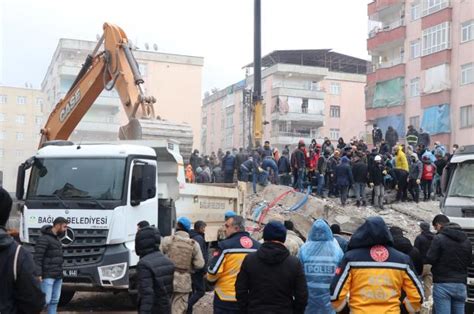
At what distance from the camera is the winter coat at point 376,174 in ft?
60.4

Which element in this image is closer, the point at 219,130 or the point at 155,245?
the point at 155,245

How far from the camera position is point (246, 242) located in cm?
634

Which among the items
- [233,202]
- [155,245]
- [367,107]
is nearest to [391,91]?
[367,107]

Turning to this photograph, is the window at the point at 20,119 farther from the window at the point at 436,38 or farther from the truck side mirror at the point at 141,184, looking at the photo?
the truck side mirror at the point at 141,184

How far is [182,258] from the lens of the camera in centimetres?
767

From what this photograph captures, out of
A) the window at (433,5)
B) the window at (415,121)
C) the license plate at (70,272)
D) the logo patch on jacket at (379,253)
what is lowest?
the license plate at (70,272)

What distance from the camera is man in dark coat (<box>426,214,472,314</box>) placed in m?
7.64

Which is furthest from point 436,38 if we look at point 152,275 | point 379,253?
point 379,253

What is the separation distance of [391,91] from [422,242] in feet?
114

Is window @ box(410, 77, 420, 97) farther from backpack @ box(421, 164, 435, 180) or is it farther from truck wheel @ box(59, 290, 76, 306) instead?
truck wheel @ box(59, 290, 76, 306)

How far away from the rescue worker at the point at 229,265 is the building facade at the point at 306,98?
4738cm

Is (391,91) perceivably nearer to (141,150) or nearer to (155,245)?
(141,150)

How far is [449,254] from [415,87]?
34.0 meters

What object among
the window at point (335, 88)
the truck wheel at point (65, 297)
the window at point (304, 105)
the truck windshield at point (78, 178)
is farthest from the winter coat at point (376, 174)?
the window at point (335, 88)
